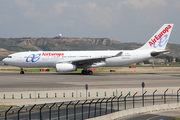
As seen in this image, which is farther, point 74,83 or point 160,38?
point 160,38

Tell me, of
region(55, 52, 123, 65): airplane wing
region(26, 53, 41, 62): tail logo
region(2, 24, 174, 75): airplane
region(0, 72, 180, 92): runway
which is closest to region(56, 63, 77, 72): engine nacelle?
region(2, 24, 174, 75): airplane

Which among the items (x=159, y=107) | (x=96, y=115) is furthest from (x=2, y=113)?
(x=159, y=107)

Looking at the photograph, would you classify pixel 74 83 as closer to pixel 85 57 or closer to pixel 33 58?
pixel 85 57

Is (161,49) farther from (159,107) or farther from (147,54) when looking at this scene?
(159,107)

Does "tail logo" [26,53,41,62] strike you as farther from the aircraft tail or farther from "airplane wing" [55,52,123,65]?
the aircraft tail

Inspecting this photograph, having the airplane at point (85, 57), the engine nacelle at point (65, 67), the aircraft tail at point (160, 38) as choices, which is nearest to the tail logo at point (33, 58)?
the airplane at point (85, 57)

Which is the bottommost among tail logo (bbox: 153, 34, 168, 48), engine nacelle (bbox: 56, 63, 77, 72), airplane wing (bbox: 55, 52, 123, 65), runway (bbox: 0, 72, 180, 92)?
runway (bbox: 0, 72, 180, 92)

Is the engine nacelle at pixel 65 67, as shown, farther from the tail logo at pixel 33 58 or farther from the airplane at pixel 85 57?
the tail logo at pixel 33 58

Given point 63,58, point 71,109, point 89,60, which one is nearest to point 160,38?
point 89,60

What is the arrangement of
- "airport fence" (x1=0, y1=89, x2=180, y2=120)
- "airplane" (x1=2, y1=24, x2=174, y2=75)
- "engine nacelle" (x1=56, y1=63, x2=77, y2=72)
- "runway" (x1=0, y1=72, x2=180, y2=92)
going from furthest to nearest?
"airplane" (x1=2, y1=24, x2=174, y2=75)
"engine nacelle" (x1=56, y1=63, x2=77, y2=72)
"runway" (x1=0, y1=72, x2=180, y2=92)
"airport fence" (x1=0, y1=89, x2=180, y2=120)

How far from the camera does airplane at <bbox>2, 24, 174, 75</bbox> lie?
185 feet

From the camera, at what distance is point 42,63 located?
5778 cm

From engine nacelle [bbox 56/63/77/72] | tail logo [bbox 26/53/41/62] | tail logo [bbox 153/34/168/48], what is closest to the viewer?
engine nacelle [bbox 56/63/77/72]

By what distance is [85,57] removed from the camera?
59.9m
